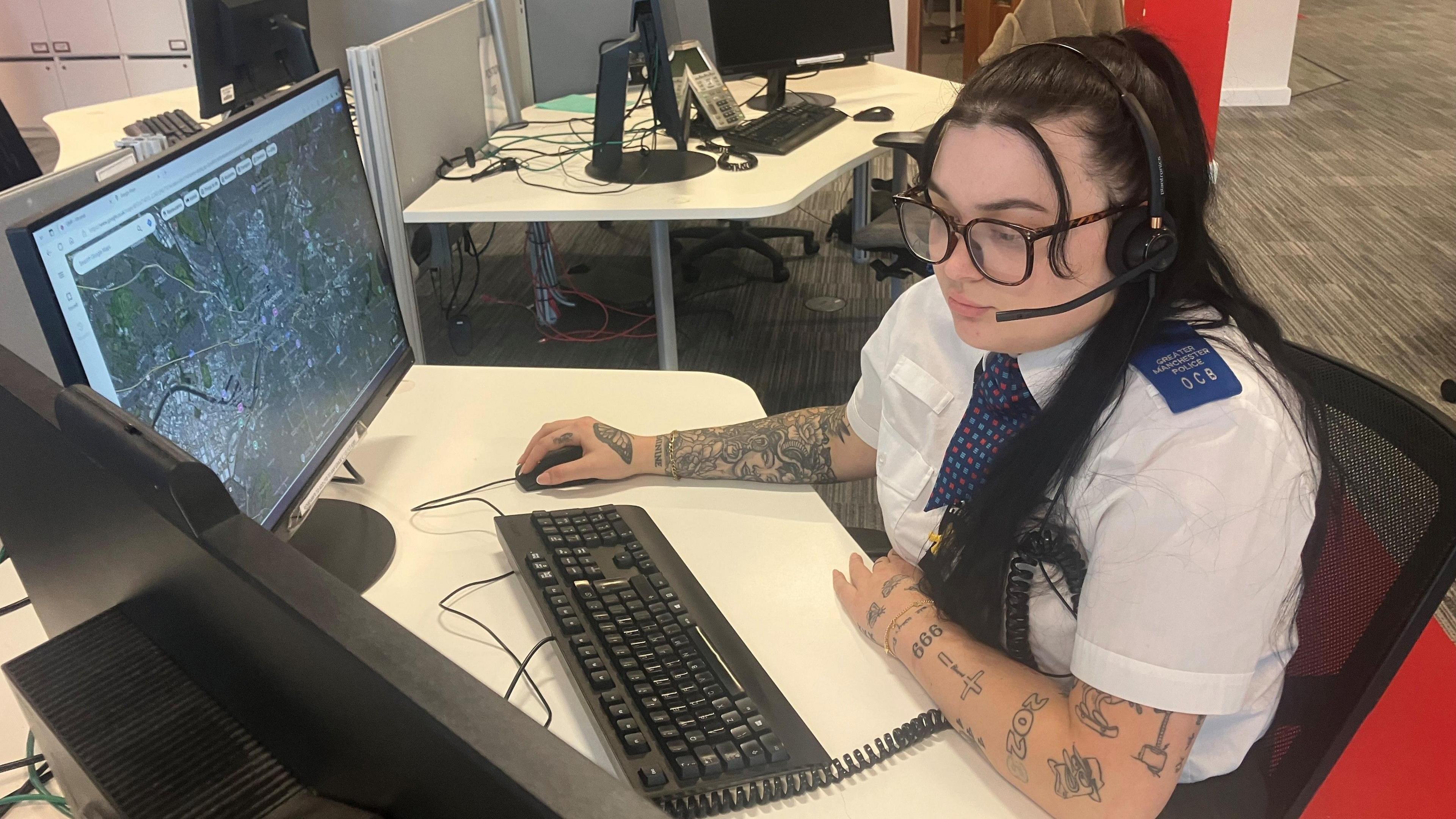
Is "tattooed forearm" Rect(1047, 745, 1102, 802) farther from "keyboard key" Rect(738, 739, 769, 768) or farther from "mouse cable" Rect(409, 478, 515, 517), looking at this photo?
"mouse cable" Rect(409, 478, 515, 517)

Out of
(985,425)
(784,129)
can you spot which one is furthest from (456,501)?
(784,129)

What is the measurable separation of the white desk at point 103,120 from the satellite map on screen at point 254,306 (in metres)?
1.88

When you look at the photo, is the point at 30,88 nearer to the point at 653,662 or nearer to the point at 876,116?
the point at 876,116

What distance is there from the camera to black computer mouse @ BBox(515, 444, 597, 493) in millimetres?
1278

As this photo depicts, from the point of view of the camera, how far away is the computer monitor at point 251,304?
773 mm

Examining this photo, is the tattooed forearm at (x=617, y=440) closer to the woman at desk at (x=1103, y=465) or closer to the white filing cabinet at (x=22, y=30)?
the woman at desk at (x=1103, y=465)

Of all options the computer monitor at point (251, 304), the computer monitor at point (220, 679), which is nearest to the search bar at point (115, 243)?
the computer monitor at point (251, 304)

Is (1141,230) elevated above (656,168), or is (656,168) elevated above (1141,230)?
(1141,230)

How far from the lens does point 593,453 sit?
4.22 feet

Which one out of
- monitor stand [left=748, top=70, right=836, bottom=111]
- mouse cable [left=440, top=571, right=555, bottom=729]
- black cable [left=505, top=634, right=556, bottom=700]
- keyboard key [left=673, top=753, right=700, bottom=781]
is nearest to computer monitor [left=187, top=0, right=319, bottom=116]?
monitor stand [left=748, top=70, right=836, bottom=111]

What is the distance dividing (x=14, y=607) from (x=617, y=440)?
2.14 feet

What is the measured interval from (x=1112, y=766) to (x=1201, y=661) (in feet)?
0.35

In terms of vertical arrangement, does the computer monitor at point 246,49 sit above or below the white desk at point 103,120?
above

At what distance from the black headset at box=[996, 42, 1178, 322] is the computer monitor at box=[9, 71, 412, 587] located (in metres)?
0.71
